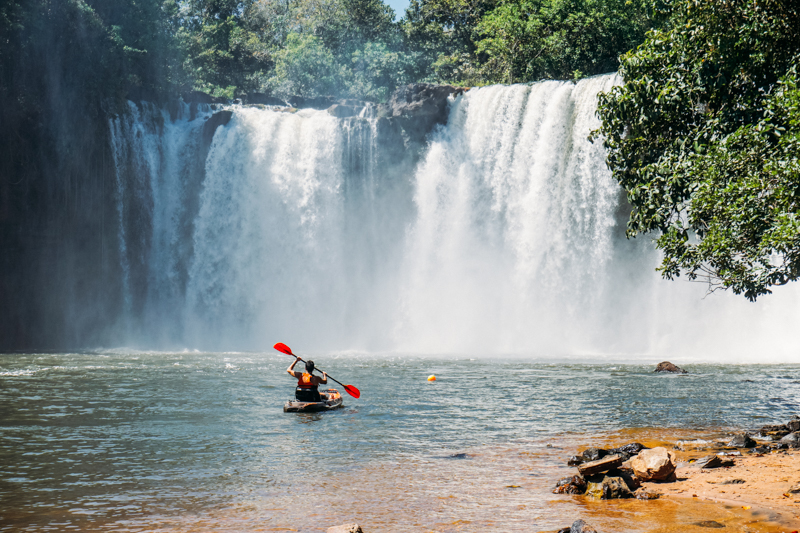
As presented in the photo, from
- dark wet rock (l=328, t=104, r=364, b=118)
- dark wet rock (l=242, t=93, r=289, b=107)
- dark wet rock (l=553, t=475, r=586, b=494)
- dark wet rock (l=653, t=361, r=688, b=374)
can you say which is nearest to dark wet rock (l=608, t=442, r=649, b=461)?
dark wet rock (l=553, t=475, r=586, b=494)

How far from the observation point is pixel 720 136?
1162 centimetres

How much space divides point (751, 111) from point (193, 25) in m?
58.5

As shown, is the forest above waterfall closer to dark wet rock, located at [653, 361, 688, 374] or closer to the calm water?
dark wet rock, located at [653, 361, 688, 374]

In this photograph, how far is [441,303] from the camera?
32.8 metres

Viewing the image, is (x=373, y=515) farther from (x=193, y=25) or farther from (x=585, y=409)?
(x=193, y=25)

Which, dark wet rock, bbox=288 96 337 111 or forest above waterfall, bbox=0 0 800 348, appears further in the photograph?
dark wet rock, bbox=288 96 337 111

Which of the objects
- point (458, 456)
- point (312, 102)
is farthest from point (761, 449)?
point (312, 102)

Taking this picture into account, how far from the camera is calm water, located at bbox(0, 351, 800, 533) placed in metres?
7.24

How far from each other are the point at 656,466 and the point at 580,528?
2.30 meters

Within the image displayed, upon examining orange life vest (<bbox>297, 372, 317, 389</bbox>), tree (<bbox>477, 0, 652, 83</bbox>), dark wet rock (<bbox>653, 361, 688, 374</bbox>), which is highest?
tree (<bbox>477, 0, 652, 83</bbox>)

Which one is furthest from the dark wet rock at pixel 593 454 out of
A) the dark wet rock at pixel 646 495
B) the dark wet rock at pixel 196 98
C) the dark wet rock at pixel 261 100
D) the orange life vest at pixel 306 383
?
the dark wet rock at pixel 261 100

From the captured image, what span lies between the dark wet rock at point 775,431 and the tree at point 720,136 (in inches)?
81.2

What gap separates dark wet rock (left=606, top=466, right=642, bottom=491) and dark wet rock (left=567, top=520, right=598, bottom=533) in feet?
5.91

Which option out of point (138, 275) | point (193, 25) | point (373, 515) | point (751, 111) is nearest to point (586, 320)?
point (751, 111)
